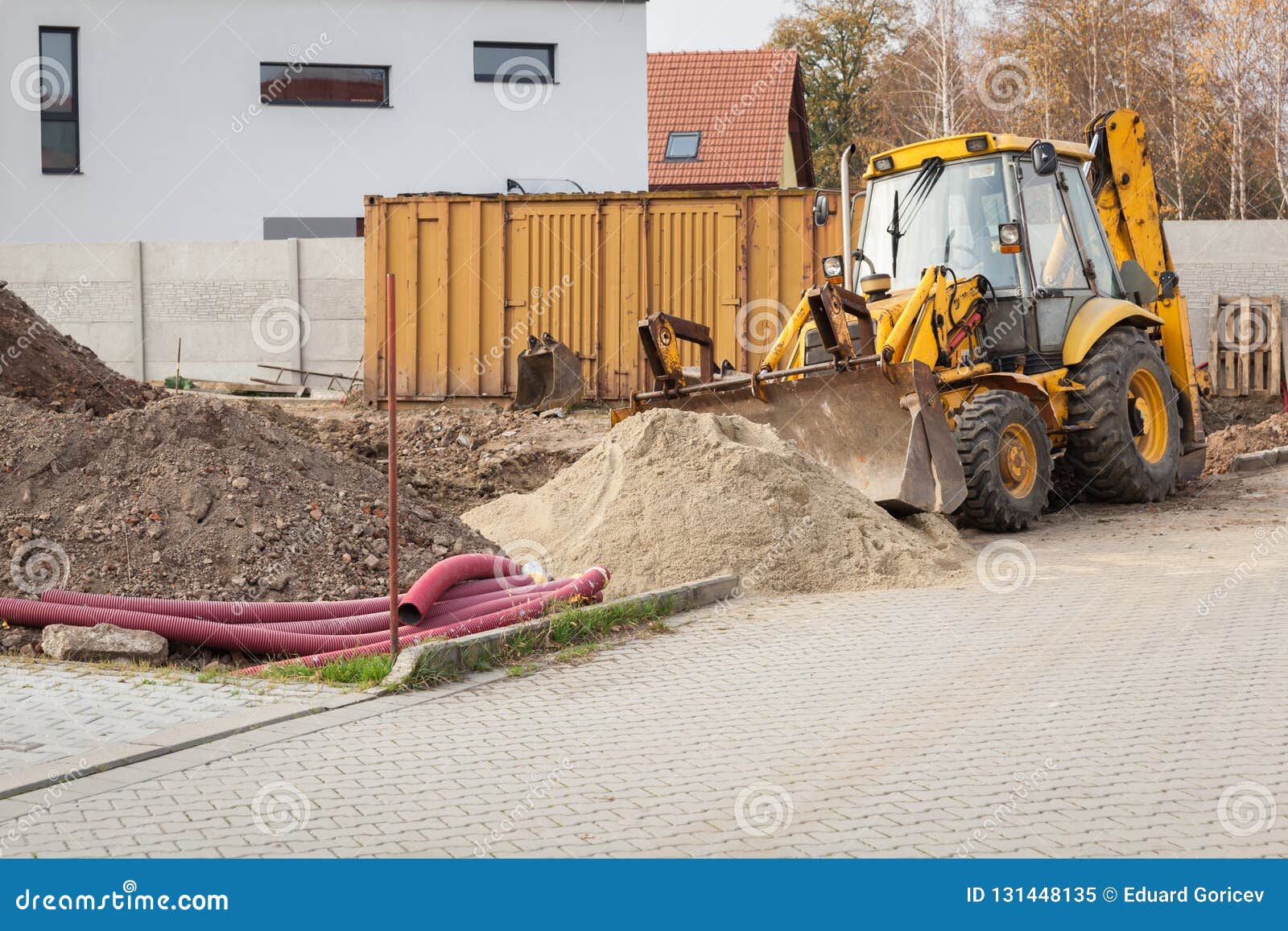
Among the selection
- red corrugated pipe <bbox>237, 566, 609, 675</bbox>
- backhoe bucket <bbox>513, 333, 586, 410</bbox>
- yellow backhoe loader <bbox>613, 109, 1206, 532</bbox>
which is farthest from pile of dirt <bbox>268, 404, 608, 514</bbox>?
red corrugated pipe <bbox>237, 566, 609, 675</bbox>

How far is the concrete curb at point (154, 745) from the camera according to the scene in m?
5.05

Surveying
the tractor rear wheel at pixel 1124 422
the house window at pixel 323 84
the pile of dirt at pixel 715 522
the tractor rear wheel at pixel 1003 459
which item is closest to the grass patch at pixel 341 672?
the pile of dirt at pixel 715 522

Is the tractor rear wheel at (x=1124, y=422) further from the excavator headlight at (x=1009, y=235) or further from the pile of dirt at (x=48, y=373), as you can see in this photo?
the pile of dirt at (x=48, y=373)

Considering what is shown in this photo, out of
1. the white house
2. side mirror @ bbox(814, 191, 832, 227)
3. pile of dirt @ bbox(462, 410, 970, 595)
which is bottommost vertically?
pile of dirt @ bbox(462, 410, 970, 595)

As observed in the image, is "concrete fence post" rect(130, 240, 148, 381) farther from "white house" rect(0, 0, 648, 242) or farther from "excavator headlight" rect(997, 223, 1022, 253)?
"excavator headlight" rect(997, 223, 1022, 253)

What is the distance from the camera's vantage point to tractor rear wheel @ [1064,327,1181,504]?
1239cm

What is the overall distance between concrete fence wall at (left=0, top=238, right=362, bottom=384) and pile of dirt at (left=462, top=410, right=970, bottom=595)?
13206mm

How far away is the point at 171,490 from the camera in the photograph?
856 centimetres

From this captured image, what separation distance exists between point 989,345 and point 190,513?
23.0 ft

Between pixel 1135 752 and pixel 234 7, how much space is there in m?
25.1

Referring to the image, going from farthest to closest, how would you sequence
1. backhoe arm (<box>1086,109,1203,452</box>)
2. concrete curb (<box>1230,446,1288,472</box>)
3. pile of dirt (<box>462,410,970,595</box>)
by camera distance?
concrete curb (<box>1230,446,1288,472</box>) < backhoe arm (<box>1086,109,1203,452</box>) < pile of dirt (<box>462,410,970,595</box>)

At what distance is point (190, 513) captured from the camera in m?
8.45

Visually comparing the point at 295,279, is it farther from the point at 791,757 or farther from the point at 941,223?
the point at 791,757

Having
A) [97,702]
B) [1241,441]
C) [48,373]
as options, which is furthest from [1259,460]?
[97,702]
